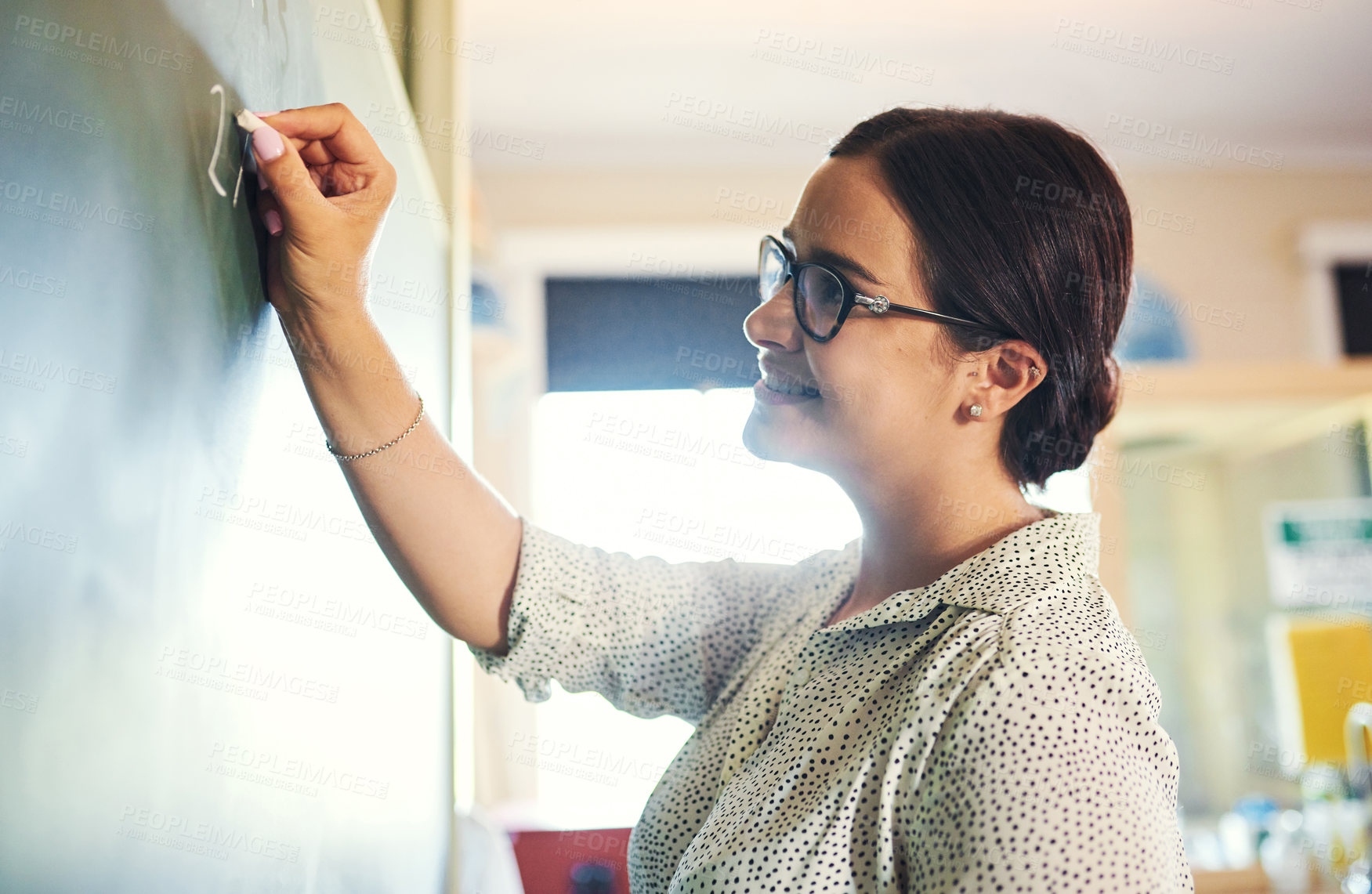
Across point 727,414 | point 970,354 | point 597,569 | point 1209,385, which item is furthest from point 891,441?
point 727,414

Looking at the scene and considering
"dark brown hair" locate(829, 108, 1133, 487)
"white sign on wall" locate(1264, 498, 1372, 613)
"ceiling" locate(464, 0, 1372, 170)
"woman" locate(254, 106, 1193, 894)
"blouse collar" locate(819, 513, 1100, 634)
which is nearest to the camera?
"woman" locate(254, 106, 1193, 894)

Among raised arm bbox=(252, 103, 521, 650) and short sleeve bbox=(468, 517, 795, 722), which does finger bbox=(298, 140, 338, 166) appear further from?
short sleeve bbox=(468, 517, 795, 722)

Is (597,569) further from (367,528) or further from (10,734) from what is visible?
(10,734)

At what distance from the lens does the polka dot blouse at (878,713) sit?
1.87 ft

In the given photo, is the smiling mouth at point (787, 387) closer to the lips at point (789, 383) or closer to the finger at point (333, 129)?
the lips at point (789, 383)

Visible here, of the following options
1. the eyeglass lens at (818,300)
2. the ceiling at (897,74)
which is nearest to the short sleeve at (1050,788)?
the eyeglass lens at (818,300)

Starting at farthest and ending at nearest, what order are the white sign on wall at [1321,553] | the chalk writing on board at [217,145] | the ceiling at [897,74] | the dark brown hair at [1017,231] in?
the white sign on wall at [1321,553] < the ceiling at [897,74] < the dark brown hair at [1017,231] < the chalk writing on board at [217,145]

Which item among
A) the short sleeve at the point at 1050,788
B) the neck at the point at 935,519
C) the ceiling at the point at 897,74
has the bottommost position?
the short sleeve at the point at 1050,788

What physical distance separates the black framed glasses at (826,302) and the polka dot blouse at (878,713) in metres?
0.20

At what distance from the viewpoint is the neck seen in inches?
32.9

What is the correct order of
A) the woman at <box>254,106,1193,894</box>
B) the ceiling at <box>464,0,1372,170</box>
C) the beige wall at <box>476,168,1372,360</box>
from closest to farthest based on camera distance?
the woman at <box>254,106,1193,894</box>, the ceiling at <box>464,0,1372,170</box>, the beige wall at <box>476,168,1372,360</box>

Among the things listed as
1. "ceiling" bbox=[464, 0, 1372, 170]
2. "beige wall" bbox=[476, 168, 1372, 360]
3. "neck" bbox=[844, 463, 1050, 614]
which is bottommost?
"neck" bbox=[844, 463, 1050, 614]

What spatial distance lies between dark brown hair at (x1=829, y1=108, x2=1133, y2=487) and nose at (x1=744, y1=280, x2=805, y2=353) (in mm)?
112

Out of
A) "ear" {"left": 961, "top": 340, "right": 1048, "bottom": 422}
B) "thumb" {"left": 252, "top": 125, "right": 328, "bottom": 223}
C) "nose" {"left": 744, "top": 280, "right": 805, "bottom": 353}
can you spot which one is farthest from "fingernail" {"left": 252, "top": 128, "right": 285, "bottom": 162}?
"ear" {"left": 961, "top": 340, "right": 1048, "bottom": 422}
